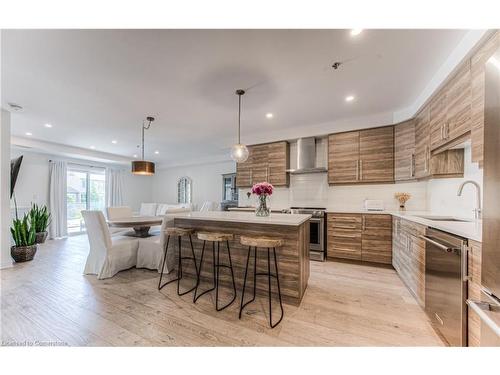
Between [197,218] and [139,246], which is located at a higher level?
[197,218]

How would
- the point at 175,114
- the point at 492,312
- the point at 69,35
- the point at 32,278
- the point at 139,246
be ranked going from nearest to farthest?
the point at 492,312
the point at 69,35
the point at 32,278
the point at 139,246
the point at 175,114

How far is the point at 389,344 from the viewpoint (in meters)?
1.53

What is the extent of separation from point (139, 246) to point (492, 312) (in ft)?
12.1

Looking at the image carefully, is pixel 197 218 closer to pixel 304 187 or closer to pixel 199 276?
pixel 199 276

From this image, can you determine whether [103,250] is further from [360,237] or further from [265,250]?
[360,237]

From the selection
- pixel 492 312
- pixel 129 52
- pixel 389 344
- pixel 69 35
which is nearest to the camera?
pixel 492 312

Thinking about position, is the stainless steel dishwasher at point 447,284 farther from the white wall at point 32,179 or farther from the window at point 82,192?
the white wall at point 32,179

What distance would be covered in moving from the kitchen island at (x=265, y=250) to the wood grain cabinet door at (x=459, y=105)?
1.79m

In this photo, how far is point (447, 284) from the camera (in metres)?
1.52

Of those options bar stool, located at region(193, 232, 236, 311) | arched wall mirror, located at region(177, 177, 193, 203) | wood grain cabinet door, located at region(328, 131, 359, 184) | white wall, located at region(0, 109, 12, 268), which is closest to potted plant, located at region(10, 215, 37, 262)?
white wall, located at region(0, 109, 12, 268)

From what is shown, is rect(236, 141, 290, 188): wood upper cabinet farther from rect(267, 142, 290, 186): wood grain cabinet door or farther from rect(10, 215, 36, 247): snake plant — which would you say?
rect(10, 215, 36, 247): snake plant

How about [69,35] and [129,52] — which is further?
[129,52]
